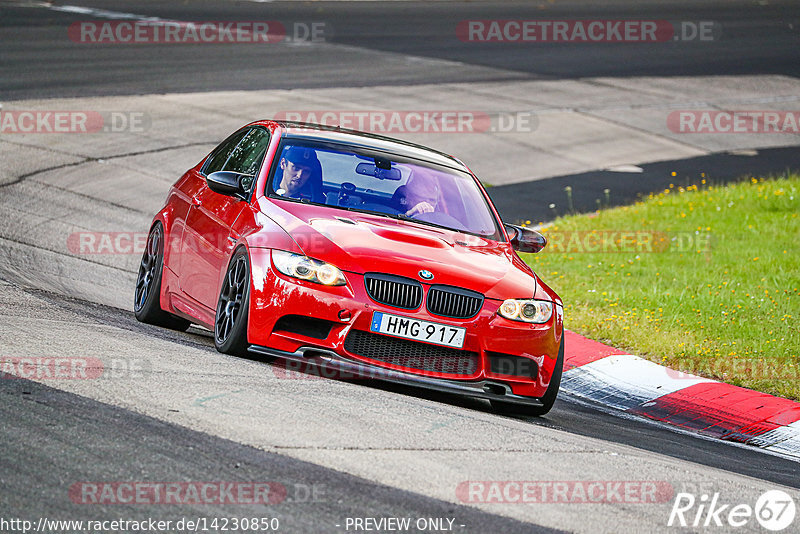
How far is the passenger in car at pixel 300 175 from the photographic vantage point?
8.13 meters

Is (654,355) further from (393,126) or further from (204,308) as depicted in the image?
(393,126)

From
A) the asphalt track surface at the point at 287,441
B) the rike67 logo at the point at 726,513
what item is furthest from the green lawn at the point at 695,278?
the rike67 logo at the point at 726,513

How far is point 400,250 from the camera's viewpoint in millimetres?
7332

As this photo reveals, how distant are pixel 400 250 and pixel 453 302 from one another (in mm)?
484

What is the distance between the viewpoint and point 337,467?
17.2ft

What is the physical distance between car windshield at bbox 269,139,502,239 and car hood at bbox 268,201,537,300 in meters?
0.25

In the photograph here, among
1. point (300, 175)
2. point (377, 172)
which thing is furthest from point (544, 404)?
point (300, 175)

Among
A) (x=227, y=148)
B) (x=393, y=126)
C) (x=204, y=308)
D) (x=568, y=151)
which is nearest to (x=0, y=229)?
(x=227, y=148)

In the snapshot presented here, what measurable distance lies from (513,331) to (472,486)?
2.11 meters

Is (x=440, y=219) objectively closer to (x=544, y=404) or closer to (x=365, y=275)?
(x=365, y=275)

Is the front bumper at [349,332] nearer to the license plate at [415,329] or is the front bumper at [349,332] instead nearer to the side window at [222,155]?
the license plate at [415,329]

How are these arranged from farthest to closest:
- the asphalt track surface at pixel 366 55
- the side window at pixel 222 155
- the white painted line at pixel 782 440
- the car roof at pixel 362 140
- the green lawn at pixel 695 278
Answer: the asphalt track surface at pixel 366 55 → the green lawn at pixel 695 278 → the side window at pixel 222 155 → the car roof at pixel 362 140 → the white painted line at pixel 782 440

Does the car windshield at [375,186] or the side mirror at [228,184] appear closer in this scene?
the side mirror at [228,184]

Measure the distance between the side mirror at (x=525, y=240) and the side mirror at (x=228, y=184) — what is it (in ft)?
6.42
